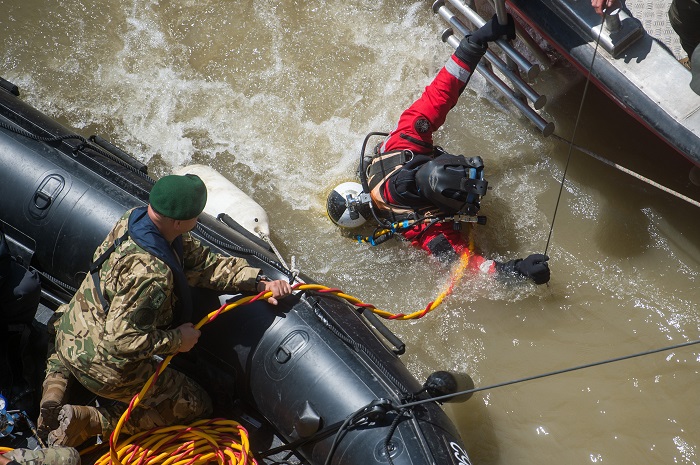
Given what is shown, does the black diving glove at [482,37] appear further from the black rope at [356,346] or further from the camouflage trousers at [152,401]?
the camouflage trousers at [152,401]

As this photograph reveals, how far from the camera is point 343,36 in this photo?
4758 mm

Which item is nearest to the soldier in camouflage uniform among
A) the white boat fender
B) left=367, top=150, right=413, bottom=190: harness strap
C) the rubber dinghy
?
the rubber dinghy

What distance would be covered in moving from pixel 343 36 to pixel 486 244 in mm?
1755

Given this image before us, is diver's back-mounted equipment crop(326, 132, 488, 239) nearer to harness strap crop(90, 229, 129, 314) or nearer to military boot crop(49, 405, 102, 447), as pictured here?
harness strap crop(90, 229, 129, 314)

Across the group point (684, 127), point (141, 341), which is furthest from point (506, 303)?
point (141, 341)

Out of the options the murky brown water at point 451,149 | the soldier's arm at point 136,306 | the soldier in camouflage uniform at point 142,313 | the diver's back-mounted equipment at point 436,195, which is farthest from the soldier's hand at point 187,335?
the murky brown water at point 451,149

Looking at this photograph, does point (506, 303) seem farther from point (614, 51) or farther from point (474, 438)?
point (614, 51)

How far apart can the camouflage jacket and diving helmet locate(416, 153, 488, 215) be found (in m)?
0.98

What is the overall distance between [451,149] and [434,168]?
1.05 m

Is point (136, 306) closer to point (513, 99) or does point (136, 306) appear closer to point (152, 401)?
point (152, 401)

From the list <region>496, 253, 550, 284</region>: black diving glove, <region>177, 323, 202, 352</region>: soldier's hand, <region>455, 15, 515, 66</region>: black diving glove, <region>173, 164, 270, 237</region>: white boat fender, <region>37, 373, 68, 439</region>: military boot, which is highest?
<region>455, 15, 515, 66</region>: black diving glove

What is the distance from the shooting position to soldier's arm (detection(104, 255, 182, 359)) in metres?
2.41

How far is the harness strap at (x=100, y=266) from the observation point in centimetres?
250

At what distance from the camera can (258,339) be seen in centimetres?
285
